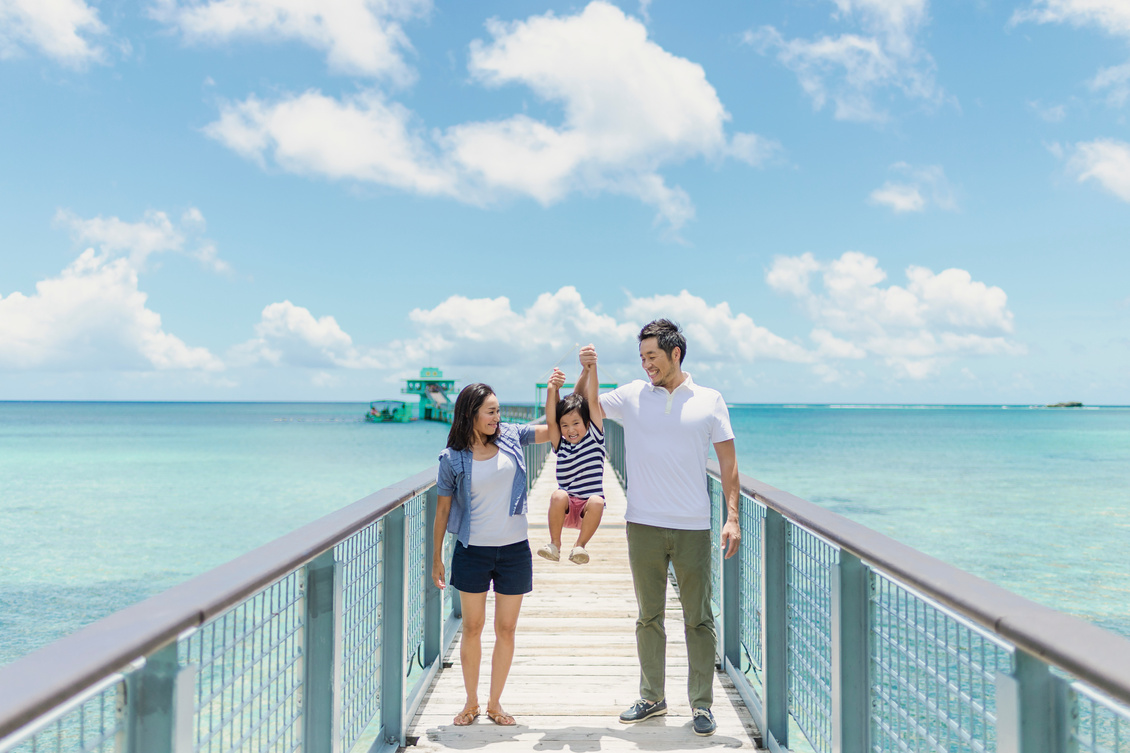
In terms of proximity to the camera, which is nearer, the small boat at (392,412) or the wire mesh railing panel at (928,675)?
the wire mesh railing panel at (928,675)

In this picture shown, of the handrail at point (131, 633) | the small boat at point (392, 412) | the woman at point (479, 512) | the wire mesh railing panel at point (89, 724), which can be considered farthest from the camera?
the small boat at point (392, 412)

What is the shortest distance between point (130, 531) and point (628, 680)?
18.5 metres

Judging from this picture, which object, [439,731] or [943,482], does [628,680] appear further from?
[943,482]

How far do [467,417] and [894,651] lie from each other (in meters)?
1.71

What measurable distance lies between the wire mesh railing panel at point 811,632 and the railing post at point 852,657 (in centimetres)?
8

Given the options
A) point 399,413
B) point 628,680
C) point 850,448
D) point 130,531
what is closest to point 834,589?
point 628,680

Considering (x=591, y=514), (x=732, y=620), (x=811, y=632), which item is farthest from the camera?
(x=591, y=514)

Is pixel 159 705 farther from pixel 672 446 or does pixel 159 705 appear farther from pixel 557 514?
pixel 557 514

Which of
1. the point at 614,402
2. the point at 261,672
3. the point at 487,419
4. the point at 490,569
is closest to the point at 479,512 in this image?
the point at 490,569

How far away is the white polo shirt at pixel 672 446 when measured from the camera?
9.02ft

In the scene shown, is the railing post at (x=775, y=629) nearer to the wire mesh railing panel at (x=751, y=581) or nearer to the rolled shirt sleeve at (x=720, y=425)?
the wire mesh railing panel at (x=751, y=581)

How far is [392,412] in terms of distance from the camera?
88312mm

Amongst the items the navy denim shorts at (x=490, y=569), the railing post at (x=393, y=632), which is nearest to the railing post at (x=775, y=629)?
the navy denim shorts at (x=490, y=569)

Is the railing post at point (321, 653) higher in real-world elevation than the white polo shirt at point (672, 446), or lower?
lower
